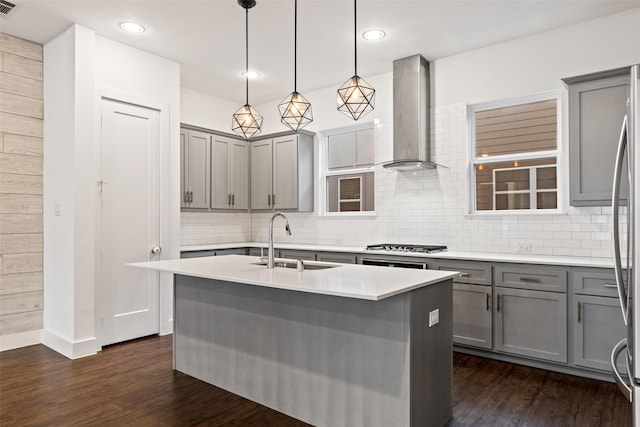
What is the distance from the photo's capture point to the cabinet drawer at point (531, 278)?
3.46 metres

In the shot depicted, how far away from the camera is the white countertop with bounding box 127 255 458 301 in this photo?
6.95 ft

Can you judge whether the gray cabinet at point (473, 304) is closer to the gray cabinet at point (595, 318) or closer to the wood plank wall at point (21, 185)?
the gray cabinet at point (595, 318)

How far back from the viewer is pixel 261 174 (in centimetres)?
612

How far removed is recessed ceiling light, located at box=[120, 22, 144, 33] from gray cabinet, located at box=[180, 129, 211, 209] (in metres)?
1.44

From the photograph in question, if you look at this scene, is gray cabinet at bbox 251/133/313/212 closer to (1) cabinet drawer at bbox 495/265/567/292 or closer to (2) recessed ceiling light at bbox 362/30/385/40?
(2) recessed ceiling light at bbox 362/30/385/40

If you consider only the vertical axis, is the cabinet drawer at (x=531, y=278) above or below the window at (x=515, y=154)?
below

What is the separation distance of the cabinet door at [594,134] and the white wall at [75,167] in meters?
4.20

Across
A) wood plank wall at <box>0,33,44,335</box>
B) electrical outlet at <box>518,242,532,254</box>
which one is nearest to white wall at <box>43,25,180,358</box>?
wood plank wall at <box>0,33,44,335</box>

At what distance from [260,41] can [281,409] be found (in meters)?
3.45

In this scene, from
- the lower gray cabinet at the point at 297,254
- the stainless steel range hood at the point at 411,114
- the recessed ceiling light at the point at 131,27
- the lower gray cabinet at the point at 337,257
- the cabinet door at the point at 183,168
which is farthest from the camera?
the cabinet door at the point at 183,168

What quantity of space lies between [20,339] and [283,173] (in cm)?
350

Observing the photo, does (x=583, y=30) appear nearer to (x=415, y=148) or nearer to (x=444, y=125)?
(x=444, y=125)

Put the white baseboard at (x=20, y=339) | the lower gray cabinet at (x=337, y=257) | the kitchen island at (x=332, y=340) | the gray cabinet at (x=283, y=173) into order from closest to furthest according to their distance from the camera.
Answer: the kitchen island at (x=332, y=340) < the white baseboard at (x=20, y=339) < the lower gray cabinet at (x=337, y=257) < the gray cabinet at (x=283, y=173)

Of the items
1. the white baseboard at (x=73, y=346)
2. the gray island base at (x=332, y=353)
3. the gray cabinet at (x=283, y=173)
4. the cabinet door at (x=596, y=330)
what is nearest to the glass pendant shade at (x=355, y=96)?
the gray island base at (x=332, y=353)
